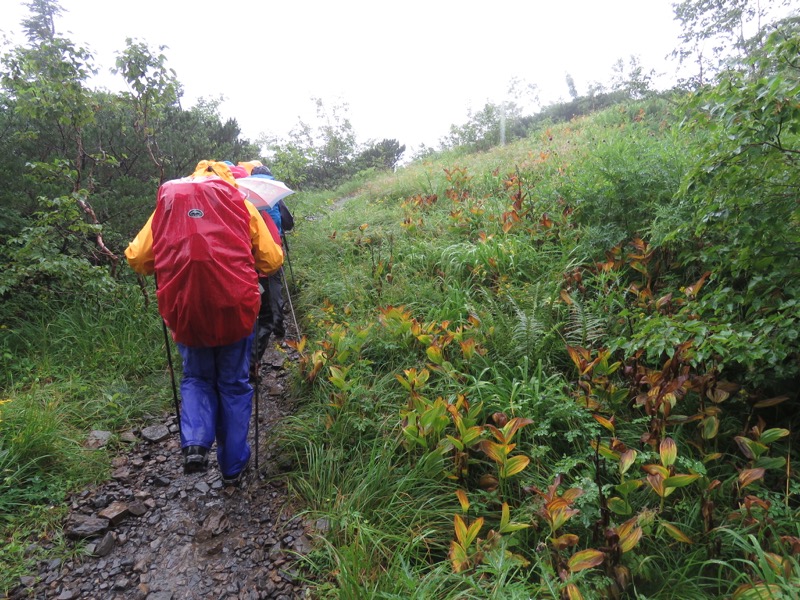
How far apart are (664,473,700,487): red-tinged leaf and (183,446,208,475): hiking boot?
253 cm

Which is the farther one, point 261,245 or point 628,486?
point 261,245

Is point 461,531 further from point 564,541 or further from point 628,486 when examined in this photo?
point 628,486

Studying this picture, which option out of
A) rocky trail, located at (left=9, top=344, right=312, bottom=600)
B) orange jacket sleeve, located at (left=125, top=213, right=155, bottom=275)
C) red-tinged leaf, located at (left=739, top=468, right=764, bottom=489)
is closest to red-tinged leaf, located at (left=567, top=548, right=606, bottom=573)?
red-tinged leaf, located at (left=739, top=468, right=764, bottom=489)

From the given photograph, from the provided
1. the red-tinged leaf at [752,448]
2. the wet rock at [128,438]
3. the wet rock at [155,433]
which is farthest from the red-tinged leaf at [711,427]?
the wet rock at [128,438]

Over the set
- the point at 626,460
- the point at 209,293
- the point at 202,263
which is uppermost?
the point at 202,263

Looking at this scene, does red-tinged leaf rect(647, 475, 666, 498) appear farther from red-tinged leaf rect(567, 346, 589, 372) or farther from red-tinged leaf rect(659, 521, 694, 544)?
red-tinged leaf rect(567, 346, 589, 372)

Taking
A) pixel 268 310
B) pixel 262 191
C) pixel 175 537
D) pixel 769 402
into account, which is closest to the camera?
pixel 769 402

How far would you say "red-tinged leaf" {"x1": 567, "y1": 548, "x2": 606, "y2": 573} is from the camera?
180 centimetres

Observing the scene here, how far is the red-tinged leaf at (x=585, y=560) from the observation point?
180 centimetres

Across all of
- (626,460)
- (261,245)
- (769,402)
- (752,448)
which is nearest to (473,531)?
(626,460)

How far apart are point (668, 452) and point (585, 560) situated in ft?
2.12

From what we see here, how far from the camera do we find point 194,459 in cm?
264

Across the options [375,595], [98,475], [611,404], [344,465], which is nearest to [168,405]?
[98,475]

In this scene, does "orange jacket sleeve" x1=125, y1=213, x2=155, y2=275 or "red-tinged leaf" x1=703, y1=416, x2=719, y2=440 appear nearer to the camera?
"red-tinged leaf" x1=703, y1=416, x2=719, y2=440
